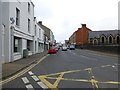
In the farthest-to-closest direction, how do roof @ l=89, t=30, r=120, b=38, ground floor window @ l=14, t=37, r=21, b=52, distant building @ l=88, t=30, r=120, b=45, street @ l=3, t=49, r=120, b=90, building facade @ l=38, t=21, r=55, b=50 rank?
roof @ l=89, t=30, r=120, b=38 < distant building @ l=88, t=30, r=120, b=45 < building facade @ l=38, t=21, r=55, b=50 < ground floor window @ l=14, t=37, r=21, b=52 < street @ l=3, t=49, r=120, b=90

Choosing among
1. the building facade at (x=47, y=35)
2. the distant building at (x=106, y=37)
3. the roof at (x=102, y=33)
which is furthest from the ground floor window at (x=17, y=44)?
the roof at (x=102, y=33)

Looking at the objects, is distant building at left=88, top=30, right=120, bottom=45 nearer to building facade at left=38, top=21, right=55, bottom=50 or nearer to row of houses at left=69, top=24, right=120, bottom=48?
row of houses at left=69, top=24, right=120, bottom=48

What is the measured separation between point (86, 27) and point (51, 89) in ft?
385

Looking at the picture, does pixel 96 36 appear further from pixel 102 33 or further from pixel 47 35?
pixel 47 35

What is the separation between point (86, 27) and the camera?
125 metres

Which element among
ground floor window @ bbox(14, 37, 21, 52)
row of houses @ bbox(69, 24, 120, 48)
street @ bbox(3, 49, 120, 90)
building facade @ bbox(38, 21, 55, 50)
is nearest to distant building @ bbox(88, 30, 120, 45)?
row of houses @ bbox(69, 24, 120, 48)

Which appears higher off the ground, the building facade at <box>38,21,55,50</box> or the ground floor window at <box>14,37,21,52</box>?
the building facade at <box>38,21,55,50</box>

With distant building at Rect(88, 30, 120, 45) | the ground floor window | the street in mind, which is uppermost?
distant building at Rect(88, 30, 120, 45)

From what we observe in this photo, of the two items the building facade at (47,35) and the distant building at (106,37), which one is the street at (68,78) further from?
the distant building at (106,37)

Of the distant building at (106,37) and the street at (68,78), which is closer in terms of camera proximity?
the street at (68,78)

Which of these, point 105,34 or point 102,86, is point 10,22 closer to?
point 102,86

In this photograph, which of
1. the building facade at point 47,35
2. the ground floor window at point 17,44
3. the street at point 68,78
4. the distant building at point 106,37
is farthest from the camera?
the distant building at point 106,37

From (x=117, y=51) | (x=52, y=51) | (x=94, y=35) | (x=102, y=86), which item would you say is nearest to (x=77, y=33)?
(x=94, y=35)

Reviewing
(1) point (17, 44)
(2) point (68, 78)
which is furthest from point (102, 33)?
(2) point (68, 78)
